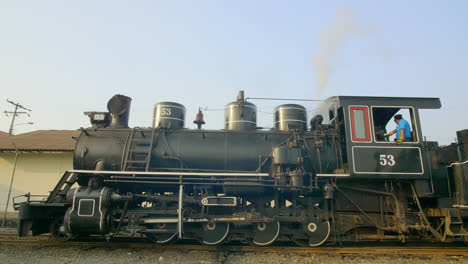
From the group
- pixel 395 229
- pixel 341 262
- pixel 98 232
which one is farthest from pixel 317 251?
pixel 98 232

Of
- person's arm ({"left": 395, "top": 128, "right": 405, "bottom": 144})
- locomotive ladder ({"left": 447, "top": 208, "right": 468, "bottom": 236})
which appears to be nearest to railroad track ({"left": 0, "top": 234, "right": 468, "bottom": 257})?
locomotive ladder ({"left": 447, "top": 208, "right": 468, "bottom": 236})

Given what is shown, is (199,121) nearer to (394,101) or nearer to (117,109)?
(117,109)

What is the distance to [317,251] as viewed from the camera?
6.91 m

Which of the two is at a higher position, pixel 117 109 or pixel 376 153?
pixel 117 109

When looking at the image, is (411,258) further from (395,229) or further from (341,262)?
(341,262)

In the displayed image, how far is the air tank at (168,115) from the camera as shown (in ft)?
27.1

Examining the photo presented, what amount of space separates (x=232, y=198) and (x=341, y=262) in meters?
2.72

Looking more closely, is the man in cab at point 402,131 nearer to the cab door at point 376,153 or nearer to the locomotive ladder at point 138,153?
the cab door at point 376,153

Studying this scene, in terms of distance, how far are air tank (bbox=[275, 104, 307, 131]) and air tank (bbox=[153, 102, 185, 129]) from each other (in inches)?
110

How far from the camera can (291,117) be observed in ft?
27.3

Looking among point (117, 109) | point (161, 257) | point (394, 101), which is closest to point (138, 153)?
point (117, 109)

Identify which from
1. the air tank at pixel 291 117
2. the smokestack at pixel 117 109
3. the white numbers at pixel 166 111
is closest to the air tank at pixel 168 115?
the white numbers at pixel 166 111

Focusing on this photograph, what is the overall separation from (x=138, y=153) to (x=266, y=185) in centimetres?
333

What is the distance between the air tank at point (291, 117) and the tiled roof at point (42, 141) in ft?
41.0
